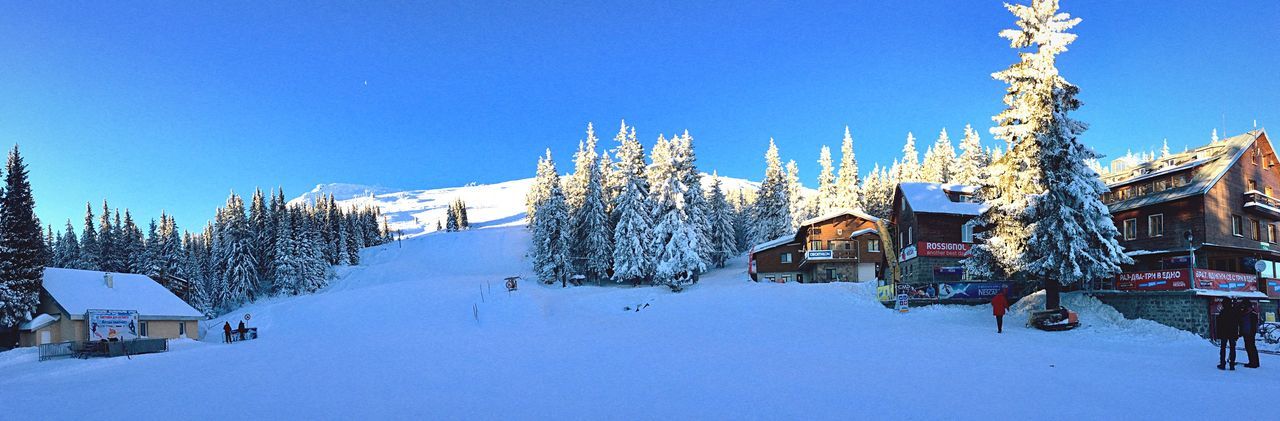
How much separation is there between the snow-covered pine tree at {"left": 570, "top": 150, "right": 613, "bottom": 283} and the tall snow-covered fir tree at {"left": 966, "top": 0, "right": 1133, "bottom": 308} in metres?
37.4

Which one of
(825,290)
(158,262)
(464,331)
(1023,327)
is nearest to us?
(1023,327)

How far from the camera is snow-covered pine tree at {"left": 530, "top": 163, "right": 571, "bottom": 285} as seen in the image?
6197cm

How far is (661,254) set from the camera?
53.9 metres

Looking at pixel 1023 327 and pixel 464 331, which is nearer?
pixel 1023 327

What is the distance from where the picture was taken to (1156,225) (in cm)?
3394

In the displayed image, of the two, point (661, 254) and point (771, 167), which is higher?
point (771, 167)

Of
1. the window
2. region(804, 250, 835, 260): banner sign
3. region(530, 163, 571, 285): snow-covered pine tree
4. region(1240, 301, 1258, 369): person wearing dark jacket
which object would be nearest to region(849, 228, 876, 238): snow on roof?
region(804, 250, 835, 260): banner sign

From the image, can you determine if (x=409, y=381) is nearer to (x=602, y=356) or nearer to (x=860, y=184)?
(x=602, y=356)

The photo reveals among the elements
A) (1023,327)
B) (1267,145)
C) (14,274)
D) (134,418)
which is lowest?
(1023,327)

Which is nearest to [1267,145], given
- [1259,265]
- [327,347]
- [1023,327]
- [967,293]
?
[1259,265]

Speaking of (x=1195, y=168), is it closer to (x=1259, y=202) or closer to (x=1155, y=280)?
(x=1259, y=202)

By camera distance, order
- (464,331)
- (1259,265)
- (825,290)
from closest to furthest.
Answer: (1259,265), (464,331), (825,290)

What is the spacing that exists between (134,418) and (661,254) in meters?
43.3

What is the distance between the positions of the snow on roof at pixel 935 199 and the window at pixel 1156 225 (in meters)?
8.17
